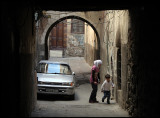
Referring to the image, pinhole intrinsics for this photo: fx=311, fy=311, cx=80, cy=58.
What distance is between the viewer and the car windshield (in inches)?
500

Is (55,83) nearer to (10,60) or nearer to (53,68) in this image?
(53,68)

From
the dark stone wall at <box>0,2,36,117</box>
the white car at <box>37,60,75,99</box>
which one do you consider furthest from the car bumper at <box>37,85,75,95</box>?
the dark stone wall at <box>0,2,36,117</box>

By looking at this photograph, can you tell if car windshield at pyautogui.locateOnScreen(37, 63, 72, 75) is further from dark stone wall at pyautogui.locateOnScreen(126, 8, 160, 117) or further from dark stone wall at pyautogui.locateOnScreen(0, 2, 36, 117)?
dark stone wall at pyautogui.locateOnScreen(0, 2, 36, 117)

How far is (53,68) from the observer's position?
12.8 meters

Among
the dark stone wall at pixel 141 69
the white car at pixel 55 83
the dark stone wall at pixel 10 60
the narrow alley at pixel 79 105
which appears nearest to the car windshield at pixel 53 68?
the white car at pixel 55 83

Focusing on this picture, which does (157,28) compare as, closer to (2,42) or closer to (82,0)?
(82,0)

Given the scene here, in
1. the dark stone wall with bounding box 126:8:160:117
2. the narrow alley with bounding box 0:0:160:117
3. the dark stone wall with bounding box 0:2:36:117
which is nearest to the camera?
the dark stone wall with bounding box 0:2:36:117

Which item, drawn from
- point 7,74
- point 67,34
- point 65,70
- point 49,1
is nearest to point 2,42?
point 7,74

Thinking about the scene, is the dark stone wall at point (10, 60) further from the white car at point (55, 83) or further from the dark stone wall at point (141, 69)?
the white car at point (55, 83)

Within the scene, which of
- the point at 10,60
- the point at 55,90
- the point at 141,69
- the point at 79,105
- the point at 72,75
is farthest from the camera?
the point at 72,75

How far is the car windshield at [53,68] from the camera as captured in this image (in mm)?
12688

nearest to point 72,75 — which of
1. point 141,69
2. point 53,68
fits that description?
point 53,68

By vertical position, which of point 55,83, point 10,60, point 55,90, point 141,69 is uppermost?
point 10,60

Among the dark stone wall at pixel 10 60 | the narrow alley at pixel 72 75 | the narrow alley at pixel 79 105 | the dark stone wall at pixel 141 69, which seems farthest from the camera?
the narrow alley at pixel 79 105
